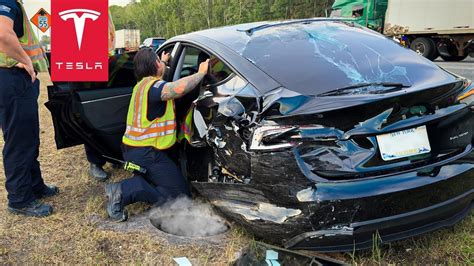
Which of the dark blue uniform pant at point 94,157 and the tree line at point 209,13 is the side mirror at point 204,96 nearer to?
the dark blue uniform pant at point 94,157

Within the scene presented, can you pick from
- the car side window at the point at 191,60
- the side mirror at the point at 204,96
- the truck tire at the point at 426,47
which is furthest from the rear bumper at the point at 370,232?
the truck tire at the point at 426,47

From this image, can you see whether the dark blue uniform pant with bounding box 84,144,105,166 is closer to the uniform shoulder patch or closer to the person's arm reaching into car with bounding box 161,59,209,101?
the person's arm reaching into car with bounding box 161,59,209,101

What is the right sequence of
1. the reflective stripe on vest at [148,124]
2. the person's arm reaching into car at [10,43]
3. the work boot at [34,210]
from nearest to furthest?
the person's arm reaching into car at [10,43] < the reflective stripe on vest at [148,124] < the work boot at [34,210]

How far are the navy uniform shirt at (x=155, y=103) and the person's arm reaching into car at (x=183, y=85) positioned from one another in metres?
0.04

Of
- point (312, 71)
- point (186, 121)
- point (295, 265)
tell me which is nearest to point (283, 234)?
point (295, 265)

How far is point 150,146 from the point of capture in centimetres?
334

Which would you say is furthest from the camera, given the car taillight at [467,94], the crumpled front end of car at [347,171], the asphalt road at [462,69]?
the asphalt road at [462,69]

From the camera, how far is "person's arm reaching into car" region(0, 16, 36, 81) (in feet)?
9.77

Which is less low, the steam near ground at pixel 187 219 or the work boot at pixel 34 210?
the steam near ground at pixel 187 219

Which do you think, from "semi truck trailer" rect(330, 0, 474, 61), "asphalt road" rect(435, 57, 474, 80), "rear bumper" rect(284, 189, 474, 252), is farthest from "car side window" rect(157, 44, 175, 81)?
"semi truck trailer" rect(330, 0, 474, 61)

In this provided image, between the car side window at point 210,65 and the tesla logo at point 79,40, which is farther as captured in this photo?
the tesla logo at point 79,40

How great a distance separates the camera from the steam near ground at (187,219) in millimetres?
3057

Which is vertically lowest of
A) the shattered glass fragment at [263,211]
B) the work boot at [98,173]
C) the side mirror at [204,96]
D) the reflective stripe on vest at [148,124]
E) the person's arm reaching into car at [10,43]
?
the work boot at [98,173]

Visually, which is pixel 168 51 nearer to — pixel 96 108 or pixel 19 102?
pixel 96 108
